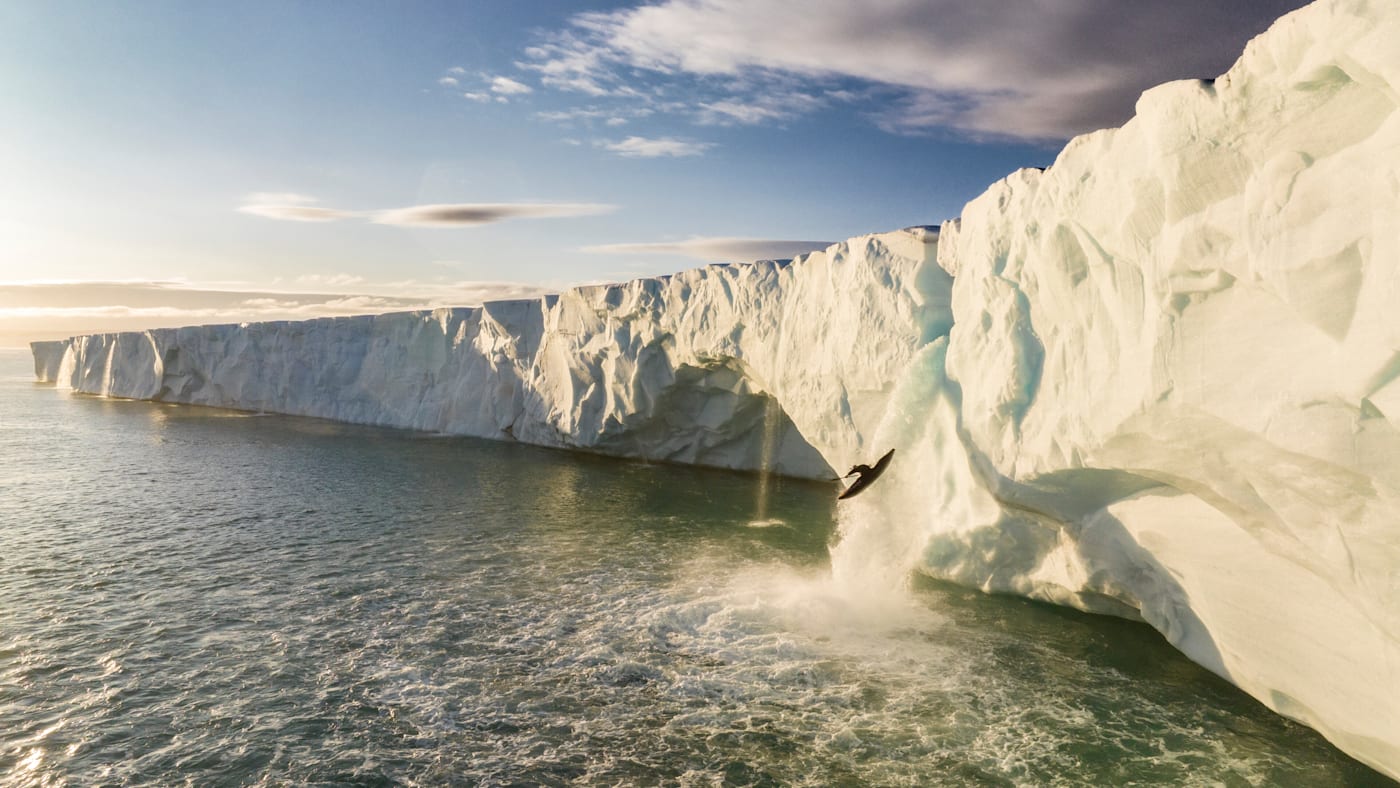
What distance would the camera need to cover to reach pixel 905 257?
17984mm

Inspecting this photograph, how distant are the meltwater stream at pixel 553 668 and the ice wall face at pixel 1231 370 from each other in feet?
4.80

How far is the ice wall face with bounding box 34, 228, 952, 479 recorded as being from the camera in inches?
728

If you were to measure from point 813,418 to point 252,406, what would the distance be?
50.0m

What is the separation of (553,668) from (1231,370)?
9432mm

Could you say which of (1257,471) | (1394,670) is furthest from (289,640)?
(1394,670)

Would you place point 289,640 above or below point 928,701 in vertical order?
below

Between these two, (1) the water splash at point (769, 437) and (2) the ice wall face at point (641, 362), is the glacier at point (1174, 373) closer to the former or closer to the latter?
(2) the ice wall face at point (641, 362)

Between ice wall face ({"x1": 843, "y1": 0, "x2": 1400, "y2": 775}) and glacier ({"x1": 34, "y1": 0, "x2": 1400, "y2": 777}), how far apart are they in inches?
1.2

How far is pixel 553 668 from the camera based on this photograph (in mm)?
11047

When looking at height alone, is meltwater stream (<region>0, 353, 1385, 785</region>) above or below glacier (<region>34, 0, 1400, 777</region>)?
below

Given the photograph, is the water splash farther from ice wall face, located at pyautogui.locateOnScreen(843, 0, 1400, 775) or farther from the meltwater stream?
ice wall face, located at pyautogui.locateOnScreen(843, 0, 1400, 775)

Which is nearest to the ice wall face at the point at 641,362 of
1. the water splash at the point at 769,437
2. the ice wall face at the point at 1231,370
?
the water splash at the point at 769,437

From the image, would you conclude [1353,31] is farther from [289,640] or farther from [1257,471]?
[289,640]

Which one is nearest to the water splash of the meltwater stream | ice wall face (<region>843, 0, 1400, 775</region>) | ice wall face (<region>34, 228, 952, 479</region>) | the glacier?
ice wall face (<region>34, 228, 952, 479</region>)
